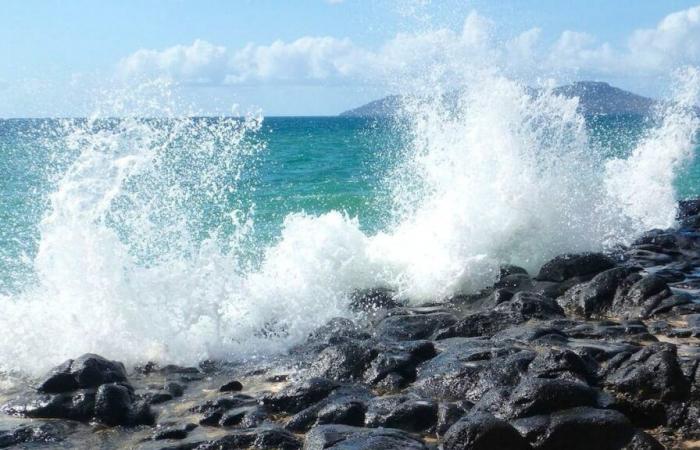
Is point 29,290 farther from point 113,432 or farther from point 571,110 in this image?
point 571,110

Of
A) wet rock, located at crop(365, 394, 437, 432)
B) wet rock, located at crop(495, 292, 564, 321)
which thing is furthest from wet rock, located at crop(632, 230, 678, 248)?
wet rock, located at crop(365, 394, 437, 432)

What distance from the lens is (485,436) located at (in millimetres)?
6289

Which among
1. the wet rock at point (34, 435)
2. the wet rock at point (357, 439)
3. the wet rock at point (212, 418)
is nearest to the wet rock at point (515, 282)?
the wet rock at point (212, 418)


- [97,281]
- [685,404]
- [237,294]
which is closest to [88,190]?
[97,281]

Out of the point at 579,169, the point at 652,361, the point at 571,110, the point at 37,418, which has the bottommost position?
the point at 37,418

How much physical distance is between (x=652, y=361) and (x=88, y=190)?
8.51 meters

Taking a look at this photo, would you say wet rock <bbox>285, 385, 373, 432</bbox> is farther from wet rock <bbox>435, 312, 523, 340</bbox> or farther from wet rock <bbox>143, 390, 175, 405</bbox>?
wet rock <bbox>435, 312, 523, 340</bbox>

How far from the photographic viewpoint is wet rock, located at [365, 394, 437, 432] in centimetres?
723

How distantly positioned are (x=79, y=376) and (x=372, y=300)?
5.56 m

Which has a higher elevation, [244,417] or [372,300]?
[244,417]

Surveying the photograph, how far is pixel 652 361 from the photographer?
292 inches

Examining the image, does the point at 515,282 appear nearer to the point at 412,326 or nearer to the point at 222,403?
the point at 412,326

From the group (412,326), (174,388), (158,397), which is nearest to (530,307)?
(412,326)

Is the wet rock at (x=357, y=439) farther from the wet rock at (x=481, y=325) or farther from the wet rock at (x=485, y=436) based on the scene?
the wet rock at (x=481, y=325)
